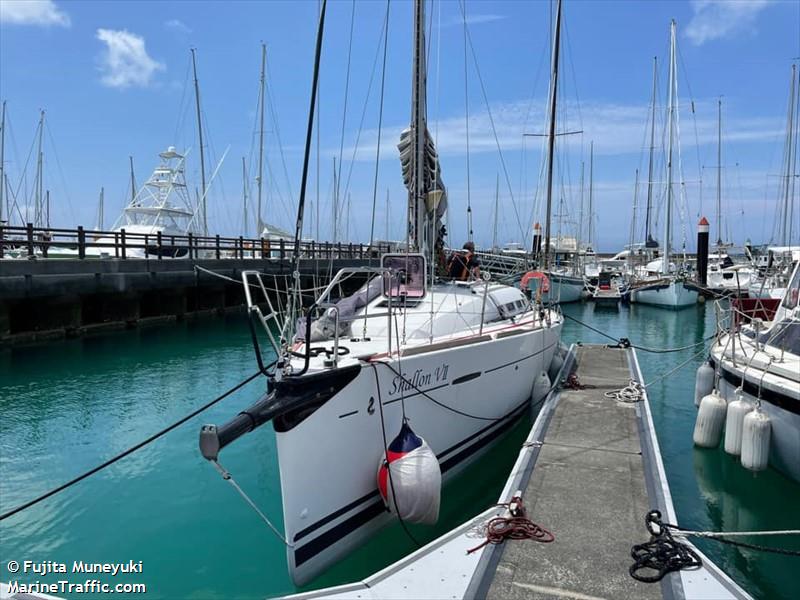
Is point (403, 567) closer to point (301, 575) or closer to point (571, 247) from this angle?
point (301, 575)

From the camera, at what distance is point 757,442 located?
6715 mm

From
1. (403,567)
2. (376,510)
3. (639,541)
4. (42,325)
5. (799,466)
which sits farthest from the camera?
(42,325)

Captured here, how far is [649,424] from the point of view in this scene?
7801 mm

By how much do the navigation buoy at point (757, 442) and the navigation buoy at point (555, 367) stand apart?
4519 mm

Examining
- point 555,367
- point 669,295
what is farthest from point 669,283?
point 555,367

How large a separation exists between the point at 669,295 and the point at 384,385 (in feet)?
99.4

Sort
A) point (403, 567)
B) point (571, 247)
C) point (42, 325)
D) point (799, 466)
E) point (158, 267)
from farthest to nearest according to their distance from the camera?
1. point (571, 247)
2. point (158, 267)
3. point (42, 325)
4. point (799, 466)
5. point (403, 567)

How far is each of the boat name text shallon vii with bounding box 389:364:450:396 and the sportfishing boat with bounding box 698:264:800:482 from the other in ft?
12.7

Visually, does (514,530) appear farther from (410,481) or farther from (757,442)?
(757,442)

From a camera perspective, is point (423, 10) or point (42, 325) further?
point (42, 325)

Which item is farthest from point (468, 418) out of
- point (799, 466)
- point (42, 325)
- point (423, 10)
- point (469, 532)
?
point (42, 325)

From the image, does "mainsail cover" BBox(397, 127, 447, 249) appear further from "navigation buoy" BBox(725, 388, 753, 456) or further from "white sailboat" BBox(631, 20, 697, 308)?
"white sailboat" BBox(631, 20, 697, 308)

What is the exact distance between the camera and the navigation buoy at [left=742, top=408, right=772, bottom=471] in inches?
264

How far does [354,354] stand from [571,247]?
45.0m
